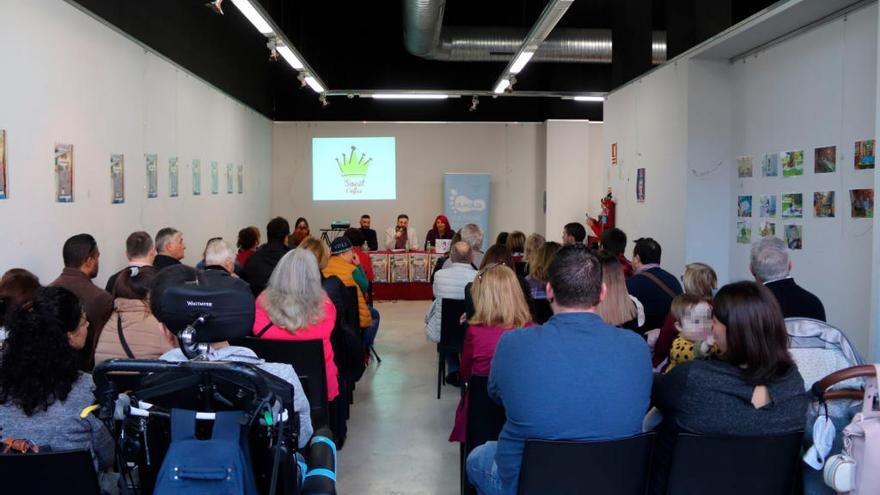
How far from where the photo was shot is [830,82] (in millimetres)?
5484

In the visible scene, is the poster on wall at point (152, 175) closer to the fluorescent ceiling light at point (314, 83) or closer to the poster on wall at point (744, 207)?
the fluorescent ceiling light at point (314, 83)

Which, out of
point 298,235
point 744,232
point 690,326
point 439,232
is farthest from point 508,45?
point 690,326

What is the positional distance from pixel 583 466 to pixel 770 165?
4.91m

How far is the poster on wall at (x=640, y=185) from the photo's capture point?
8477 mm

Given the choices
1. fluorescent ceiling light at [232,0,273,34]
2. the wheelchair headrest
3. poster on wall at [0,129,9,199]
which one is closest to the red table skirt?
fluorescent ceiling light at [232,0,273,34]

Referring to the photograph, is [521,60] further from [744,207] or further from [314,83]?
[314,83]

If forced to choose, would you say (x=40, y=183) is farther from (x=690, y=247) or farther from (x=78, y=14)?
(x=690, y=247)

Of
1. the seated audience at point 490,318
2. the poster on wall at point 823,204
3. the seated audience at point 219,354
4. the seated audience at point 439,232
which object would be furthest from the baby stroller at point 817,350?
the seated audience at point 439,232

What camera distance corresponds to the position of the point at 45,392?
2.25 m

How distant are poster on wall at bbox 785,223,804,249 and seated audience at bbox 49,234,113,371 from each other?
15.8ft

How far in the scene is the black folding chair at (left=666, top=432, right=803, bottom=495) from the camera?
2338 millimetres

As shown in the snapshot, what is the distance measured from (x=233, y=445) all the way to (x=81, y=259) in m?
3.04

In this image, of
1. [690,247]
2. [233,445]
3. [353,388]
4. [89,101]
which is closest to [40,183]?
[89,101]

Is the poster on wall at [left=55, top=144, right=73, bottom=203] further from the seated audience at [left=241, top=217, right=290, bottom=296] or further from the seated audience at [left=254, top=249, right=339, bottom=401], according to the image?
the seated audience at [left=254, top=249, right=339, bottom=401]
